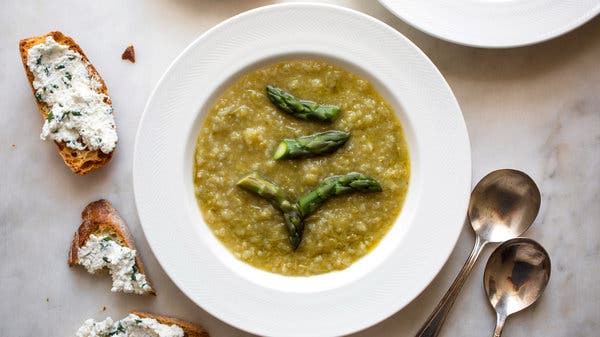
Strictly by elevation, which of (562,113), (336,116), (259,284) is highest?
(336,116)

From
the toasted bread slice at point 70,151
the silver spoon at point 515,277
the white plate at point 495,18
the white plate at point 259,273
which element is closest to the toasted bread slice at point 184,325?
the white plate at point 259,273

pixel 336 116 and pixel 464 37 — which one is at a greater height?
pixel 464 37

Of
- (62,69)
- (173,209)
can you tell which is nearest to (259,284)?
(173,209)

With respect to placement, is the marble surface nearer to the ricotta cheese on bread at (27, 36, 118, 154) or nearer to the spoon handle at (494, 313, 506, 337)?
the spoon handle at (494, 313, 506, 337)

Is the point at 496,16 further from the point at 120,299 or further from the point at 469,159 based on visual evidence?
the point at 120,299

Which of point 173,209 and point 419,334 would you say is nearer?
point 173,209

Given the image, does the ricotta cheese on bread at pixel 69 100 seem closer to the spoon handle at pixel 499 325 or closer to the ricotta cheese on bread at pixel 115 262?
the ricotta cheese on bread at pixel 115 262
